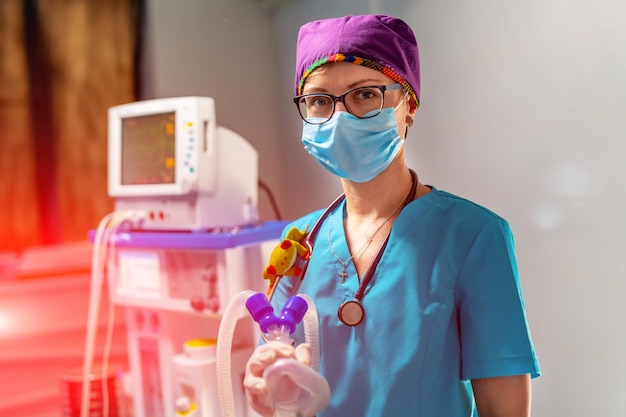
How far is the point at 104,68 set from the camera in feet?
8.05

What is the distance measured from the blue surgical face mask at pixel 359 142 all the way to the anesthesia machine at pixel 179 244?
2.71 feet

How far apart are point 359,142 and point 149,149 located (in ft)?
3.74

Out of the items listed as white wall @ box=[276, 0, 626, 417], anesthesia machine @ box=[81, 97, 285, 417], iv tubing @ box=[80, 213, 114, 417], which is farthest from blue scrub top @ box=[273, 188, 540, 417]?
iv tubing @ box=[80, 213, 114, 417]

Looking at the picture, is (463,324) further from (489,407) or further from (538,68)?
(538,68)

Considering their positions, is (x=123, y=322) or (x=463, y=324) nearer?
(x=463, y=324)

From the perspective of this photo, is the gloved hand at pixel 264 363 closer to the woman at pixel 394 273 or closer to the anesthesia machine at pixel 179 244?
the woman at pixel 394 273

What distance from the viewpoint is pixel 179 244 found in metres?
1.83

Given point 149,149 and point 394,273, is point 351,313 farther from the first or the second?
point 149,149

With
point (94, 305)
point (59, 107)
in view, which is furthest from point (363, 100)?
point (59, 107)

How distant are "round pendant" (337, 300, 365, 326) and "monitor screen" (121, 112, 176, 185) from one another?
1.03 meters

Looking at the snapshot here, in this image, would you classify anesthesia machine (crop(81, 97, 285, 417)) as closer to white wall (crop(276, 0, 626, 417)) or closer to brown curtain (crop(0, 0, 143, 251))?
brown curtain (crop(0, 0, 143, 251))

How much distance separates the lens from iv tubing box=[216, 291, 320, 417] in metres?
1.00

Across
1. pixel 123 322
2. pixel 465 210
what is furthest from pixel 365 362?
pixel 123 322

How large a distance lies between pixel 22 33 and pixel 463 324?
7.04ft
